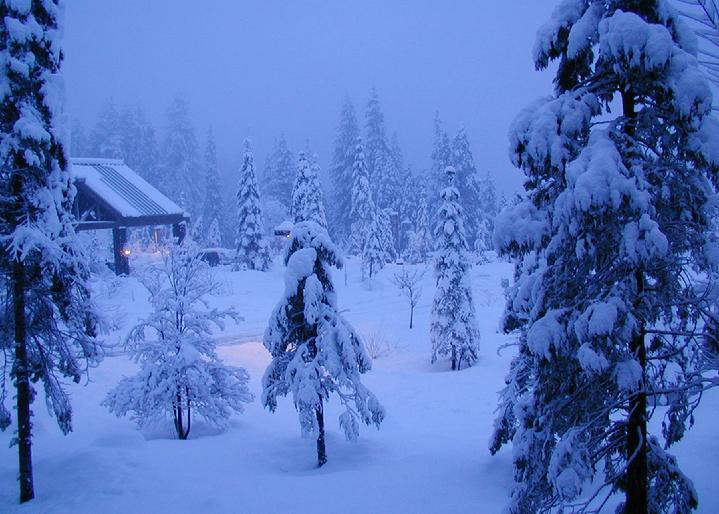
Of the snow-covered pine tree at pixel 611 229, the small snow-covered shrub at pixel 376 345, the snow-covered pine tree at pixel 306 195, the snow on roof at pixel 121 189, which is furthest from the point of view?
the snow-covered pine tree at pixel 306 195

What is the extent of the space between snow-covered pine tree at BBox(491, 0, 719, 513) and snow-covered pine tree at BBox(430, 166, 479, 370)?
19400 millimetres

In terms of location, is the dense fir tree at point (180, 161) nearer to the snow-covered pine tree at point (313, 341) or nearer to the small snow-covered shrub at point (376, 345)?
the small snow-covered shrub at point (376, 345)

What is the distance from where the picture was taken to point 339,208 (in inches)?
2308

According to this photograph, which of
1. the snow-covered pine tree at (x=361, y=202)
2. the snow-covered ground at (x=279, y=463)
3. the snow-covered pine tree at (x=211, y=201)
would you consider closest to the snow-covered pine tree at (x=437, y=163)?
the snow-covered pine tree at (x=361, y=202)

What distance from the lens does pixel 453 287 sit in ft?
86.5

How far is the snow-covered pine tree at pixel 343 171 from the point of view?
57844 millimetres

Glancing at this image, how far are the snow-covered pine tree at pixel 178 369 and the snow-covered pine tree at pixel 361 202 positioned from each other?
102ft

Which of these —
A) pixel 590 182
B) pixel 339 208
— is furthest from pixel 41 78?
pixel 339 208

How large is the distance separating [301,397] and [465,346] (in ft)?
54.8

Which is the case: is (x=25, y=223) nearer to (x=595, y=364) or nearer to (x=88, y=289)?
(x=88, y=289)

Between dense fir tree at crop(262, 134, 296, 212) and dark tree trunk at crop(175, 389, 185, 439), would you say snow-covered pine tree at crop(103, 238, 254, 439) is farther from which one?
dense fir tree at crop(262, 134, 296, 212)

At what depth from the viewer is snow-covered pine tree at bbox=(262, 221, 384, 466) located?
11.6m

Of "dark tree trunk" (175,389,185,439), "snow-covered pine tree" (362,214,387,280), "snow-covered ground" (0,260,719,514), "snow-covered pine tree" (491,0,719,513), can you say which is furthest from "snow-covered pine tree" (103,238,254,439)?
"snow-covered pine tree" (362,214,387,280)

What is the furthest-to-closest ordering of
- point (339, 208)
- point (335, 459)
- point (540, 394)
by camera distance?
point (339, 208) < point (335, 459) < point (540, 394)
